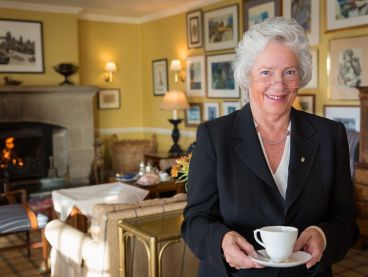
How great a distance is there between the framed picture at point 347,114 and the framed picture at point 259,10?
1386 millimetres

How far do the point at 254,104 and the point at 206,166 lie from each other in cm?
22

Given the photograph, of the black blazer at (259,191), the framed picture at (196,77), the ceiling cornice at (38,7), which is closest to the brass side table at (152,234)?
the black blazer at (259,191)

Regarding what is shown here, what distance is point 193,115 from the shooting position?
7.61 m

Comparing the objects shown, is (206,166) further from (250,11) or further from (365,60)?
(250,11)

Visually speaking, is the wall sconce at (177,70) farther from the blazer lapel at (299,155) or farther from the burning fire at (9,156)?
the blazer lapel at (299,155)

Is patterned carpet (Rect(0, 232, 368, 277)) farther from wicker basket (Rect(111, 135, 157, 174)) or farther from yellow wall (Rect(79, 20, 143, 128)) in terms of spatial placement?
yellow wall (Rect(79, 20, 143, 128))

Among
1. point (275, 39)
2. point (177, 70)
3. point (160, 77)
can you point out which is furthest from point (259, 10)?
point (275, 39)

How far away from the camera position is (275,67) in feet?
4.27

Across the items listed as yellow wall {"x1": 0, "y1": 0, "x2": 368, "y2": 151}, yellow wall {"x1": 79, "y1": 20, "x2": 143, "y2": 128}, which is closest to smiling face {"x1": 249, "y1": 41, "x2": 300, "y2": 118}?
yellow wall {"x1": 0, "y1": 0, "x2": 368, "y2": 151}

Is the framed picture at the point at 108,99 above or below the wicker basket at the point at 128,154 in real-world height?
above

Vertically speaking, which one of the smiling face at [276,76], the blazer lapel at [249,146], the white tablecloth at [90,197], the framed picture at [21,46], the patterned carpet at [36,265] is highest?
the framed picture at [21,46]

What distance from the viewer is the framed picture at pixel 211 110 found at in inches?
282

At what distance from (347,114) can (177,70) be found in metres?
3.20

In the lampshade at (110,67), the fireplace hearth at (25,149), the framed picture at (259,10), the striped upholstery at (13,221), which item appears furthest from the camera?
the lampshade at (110,67)
